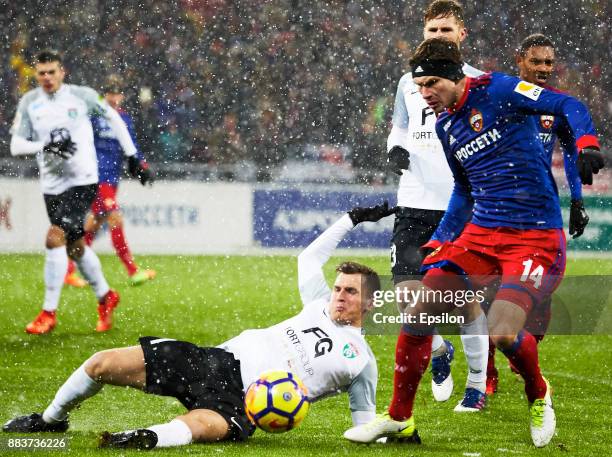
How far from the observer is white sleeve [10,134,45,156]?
8.03 metres

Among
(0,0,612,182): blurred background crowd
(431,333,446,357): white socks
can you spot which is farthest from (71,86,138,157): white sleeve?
(0,0,612,182): blurred background crowd

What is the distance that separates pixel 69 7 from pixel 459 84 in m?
13.4

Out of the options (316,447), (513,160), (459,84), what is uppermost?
(459,84)

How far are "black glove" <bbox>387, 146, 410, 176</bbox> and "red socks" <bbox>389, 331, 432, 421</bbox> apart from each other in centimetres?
133

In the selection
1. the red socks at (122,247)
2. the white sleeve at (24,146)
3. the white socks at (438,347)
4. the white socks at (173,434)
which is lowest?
the red socks at (122,247)

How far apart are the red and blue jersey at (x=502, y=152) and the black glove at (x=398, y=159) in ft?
3.21

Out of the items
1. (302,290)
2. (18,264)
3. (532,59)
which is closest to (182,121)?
(18,264)

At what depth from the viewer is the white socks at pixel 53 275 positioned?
7.91 meters

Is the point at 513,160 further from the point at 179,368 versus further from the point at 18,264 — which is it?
the point at 18,264

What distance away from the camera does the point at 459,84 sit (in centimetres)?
439

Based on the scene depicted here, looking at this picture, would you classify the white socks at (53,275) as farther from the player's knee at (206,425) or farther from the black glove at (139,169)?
the player's knee at (206,425)

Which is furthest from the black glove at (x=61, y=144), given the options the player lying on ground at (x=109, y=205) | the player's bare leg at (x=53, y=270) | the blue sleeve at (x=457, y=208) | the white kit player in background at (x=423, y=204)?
the blue sleeve at (x=457, y=208)

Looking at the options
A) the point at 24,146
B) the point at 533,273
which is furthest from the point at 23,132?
the point at 533,273

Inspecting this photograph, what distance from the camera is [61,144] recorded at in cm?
818
